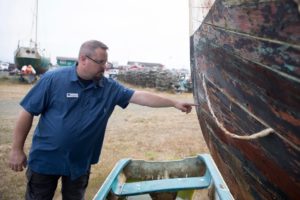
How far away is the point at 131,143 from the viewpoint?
6.86m

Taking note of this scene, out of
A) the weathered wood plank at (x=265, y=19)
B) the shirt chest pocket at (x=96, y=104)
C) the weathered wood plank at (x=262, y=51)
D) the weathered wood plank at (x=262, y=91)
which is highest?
the weathered wood plank at (x=265, y=19)

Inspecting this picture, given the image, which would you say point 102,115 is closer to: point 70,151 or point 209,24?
point 70,151

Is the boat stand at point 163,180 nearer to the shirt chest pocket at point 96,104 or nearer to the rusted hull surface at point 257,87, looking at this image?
the rusted hull surface at point 257,87

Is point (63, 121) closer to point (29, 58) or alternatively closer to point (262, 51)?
point (262, 51)

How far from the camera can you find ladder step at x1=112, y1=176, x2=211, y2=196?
9.43ft

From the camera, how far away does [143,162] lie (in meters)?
3.53

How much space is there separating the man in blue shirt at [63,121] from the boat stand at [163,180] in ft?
1.12

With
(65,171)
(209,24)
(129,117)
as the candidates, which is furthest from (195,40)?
(129,117)

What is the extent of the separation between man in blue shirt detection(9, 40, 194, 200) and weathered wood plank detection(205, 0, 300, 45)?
95cm

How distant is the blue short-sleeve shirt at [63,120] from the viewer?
2.61 m

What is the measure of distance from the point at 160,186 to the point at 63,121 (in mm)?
945

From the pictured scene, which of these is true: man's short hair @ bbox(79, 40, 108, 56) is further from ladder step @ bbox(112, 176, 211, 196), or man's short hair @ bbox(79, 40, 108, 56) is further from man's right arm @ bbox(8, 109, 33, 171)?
ladder step @ bbox(112, 176, 211, 196)

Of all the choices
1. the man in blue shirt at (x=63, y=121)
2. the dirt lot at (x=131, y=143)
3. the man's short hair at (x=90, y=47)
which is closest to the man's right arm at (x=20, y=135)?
the man in blue shirt at (x=63, y=121)

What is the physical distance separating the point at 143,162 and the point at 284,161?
1737 millimetres
